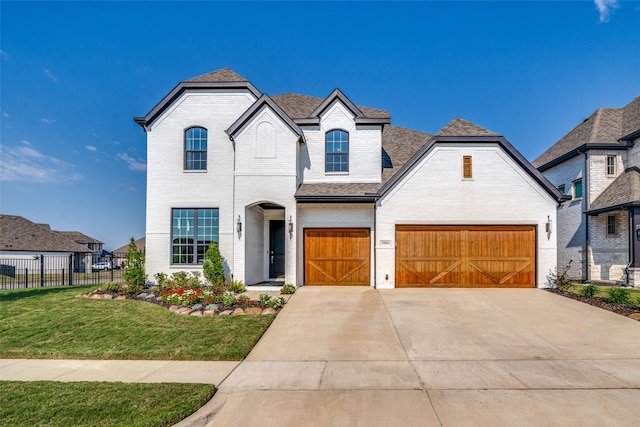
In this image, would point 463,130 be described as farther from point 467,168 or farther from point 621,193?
point 621,193

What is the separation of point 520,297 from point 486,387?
731 centimetres

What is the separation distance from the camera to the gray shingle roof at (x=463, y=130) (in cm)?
1284

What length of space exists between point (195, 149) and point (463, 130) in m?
10.5

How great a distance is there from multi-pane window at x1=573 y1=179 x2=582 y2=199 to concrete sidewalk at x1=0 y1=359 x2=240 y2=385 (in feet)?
61.5

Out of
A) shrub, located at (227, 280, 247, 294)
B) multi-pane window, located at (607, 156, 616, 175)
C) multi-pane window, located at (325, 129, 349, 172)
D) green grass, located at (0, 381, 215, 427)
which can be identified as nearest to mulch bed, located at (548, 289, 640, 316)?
multi-pane window, located at (607, 156, 616, 175)

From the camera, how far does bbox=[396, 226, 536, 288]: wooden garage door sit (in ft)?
41.5

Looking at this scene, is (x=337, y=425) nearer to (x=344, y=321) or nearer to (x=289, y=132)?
(x=344, y=321)

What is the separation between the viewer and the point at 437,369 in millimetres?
5773

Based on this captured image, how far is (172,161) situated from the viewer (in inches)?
534

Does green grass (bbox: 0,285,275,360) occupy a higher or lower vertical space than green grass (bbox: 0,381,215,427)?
lower

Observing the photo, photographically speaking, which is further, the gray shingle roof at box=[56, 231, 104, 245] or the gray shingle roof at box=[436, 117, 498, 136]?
the gray shingle roof at box=[56, 231, 104, 245]

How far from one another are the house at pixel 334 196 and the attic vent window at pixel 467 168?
0.04m

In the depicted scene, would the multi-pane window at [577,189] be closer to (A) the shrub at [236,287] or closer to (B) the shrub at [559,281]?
(B) the shrub at [559,281]

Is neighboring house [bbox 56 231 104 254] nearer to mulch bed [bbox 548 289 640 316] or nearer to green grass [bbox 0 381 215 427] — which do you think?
green grass [bbox 0 381 215 427]
